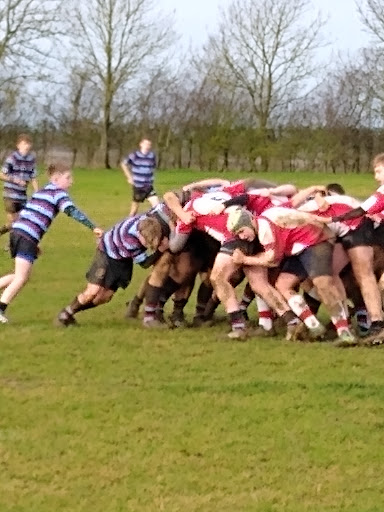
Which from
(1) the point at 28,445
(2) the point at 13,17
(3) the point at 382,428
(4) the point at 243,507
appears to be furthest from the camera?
(2) the point at 13,17

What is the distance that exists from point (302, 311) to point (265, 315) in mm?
590

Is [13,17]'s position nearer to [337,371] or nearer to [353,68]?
[353,68]

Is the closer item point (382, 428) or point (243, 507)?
point (243, 507)

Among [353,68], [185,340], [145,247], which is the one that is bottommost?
[185,340]

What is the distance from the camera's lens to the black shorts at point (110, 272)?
29.6 ft

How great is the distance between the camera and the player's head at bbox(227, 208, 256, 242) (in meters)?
8.52

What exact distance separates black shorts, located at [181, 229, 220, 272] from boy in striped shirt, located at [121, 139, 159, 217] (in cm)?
1180

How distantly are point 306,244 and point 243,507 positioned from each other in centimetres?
412

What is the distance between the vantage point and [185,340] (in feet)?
28.1

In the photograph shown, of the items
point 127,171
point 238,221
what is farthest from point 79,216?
point 127,171

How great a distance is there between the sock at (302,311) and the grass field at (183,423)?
0.91 ft

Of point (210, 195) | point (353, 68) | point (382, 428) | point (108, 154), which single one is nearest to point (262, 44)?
point (353, 68)

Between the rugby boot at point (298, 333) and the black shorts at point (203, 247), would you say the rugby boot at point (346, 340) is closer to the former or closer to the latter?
the rugby boot at point (298, 333)

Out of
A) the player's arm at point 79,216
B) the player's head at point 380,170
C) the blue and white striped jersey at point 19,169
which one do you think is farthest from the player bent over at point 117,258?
the blue and white striped jersey at point 19,169
